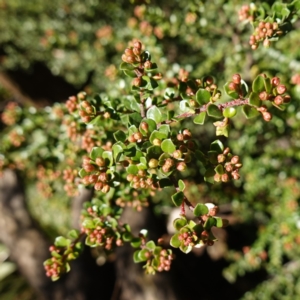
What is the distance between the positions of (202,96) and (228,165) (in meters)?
0.25

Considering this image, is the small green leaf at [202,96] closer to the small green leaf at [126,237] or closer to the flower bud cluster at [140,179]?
the flower bud cluster at [140,179]

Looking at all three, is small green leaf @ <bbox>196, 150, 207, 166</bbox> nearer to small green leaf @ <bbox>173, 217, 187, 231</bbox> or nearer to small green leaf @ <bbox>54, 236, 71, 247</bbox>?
small green leaf @ <bbox>173, 217, 187, 231</bbox>

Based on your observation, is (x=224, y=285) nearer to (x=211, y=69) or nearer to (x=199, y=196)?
(x=199, y=196)

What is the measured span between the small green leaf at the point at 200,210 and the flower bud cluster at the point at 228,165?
10 centimetres

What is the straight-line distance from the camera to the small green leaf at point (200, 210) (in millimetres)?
1054

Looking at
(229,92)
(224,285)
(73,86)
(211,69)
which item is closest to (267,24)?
(229,92)

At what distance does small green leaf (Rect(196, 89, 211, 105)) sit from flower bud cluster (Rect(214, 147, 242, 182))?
180 millimetres

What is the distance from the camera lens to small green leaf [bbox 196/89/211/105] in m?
1.11

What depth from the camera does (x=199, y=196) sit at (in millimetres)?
3432

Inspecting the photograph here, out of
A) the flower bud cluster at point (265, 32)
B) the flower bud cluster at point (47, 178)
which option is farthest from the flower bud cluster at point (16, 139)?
the flower bud cluster at point (265, 32)

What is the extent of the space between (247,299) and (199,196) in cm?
112

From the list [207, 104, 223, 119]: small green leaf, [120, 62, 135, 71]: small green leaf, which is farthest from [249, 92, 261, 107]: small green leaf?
[120, 62, 135, 71]: small green leaf

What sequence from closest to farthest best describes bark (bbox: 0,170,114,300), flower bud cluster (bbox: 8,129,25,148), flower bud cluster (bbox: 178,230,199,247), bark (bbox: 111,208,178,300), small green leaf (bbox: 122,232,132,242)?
flower bud cluster (bbox: 178,230,199,247) < small green leaf (bbox: 122,232,132,242) < flower bud cluster (bbox: 8,129,25,148) < bark (bbox: 111,208,178,300) < bark (bbox: 0,170,114,300)

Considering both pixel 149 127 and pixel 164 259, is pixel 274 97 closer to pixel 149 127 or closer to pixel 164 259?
pixel 149 127
